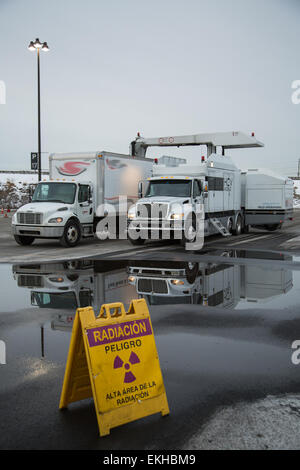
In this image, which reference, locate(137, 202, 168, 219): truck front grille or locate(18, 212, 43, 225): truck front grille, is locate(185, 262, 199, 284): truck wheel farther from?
locate(18, 212, 43, 225): truck front grille

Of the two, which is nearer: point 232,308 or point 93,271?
point 232,308

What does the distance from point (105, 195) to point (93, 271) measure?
7887mm

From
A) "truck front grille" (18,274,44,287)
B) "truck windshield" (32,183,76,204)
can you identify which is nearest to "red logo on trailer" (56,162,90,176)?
"truck windshield" (32,183,76,204)

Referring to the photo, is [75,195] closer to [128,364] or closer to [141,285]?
[141,285]

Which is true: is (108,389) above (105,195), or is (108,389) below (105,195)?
below

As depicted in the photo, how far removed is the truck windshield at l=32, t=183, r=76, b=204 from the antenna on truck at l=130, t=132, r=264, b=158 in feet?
19.6

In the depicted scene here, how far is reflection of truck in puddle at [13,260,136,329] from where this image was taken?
319 inches

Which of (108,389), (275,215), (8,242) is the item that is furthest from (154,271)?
(275,215)

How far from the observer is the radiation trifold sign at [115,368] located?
153 inches

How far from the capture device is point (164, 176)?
63.1ft

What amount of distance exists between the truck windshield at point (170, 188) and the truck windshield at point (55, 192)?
9.86 ft

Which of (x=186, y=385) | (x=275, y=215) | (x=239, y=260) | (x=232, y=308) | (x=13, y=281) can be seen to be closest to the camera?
(x=186, y=385)

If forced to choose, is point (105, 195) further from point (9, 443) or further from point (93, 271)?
point (9, 443)

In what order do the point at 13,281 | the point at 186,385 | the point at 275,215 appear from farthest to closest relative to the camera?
the point at 275,215
the point at 13,281
the point at 186,385
